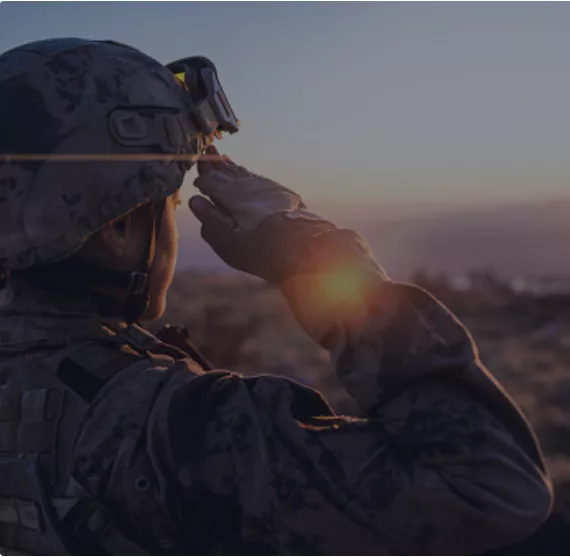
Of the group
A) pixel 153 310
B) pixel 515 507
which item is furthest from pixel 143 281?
pixel 515 507

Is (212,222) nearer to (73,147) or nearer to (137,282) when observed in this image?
(137,282)

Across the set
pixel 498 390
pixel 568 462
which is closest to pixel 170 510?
pixel 498 390

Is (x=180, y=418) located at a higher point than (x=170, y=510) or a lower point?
higher

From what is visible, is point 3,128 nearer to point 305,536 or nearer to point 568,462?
point 305,536

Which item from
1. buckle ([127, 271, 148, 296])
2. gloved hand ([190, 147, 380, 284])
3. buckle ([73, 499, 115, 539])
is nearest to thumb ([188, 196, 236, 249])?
gloved hand ([190, 147, 380, 284])

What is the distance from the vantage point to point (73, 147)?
8.55ft

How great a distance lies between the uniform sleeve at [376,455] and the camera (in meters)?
2.15

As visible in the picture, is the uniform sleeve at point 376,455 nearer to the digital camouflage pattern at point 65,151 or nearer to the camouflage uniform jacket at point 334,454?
the camouflage uniform jacket at point 334,454

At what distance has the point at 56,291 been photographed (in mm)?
2627

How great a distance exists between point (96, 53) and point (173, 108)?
283mm

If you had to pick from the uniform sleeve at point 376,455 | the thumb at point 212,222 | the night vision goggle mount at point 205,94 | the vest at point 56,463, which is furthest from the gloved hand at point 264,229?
the vest at point 56,463

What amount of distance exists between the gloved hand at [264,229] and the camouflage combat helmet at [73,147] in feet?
0.66

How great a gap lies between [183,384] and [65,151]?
0.80 meters

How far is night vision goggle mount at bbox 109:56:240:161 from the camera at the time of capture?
2.67 meters
